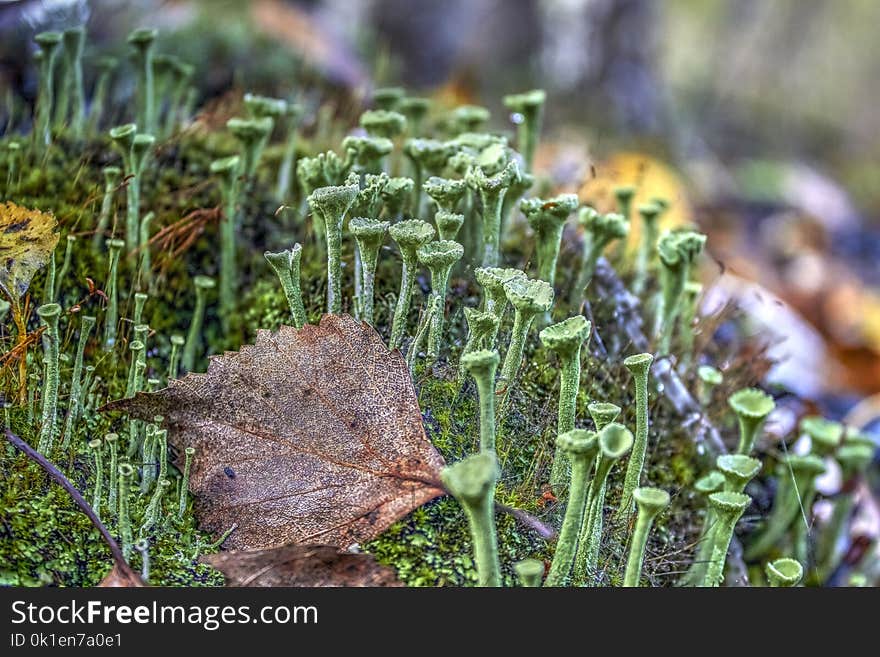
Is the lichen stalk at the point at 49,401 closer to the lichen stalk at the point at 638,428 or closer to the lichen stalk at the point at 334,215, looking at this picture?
the lichen stalk at the point at 334,215

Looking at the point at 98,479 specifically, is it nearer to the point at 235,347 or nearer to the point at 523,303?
the point at 235,347

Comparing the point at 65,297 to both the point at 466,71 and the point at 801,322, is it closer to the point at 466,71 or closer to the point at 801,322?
the point at 801,322

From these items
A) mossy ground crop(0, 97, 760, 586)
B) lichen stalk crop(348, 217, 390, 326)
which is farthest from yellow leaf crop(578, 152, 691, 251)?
lichen stalk crop(348, 217, 390, 326)

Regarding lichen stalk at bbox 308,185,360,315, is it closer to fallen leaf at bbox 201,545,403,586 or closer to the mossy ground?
the mossy ground

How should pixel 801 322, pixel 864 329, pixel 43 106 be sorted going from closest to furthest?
1. pixel 43 106
2. pixel 801 322
3. pixel 864 329

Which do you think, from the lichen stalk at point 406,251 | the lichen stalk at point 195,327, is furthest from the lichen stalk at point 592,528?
the lichen stalk at point 195,327

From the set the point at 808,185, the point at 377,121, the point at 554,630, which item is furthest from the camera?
the point at 808,185

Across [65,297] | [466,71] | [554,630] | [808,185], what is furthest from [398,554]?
[808,185]
